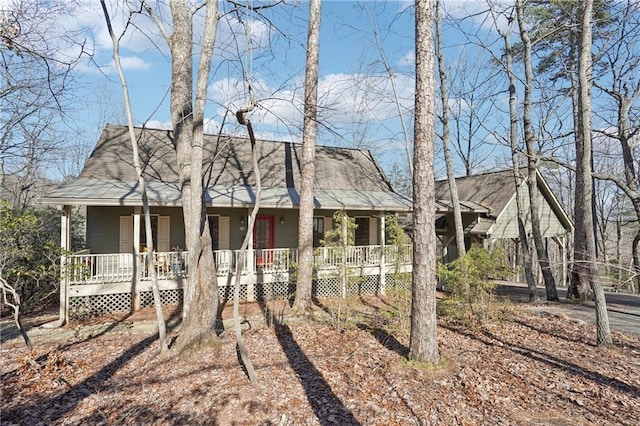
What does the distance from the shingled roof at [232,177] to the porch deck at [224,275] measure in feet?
5.33

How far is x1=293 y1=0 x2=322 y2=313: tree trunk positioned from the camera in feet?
31.7

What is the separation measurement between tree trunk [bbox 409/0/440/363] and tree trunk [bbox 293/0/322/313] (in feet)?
14.0

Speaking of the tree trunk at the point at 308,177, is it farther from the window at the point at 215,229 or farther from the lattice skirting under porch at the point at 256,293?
the window at the point at 215,229

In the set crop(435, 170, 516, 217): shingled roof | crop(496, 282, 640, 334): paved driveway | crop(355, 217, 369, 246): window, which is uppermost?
crop(435, 170, 516, 217): shingled roof

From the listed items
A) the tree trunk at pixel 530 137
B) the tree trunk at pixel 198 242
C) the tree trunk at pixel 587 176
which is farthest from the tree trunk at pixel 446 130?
the tree trunk at pixel 198 242

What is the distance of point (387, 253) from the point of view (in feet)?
42.7

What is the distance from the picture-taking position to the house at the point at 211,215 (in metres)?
9.53

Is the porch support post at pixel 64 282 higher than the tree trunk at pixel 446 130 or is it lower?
lower

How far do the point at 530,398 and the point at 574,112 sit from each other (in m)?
14.6

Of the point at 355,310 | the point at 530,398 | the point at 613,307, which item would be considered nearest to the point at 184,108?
the point at 355,310

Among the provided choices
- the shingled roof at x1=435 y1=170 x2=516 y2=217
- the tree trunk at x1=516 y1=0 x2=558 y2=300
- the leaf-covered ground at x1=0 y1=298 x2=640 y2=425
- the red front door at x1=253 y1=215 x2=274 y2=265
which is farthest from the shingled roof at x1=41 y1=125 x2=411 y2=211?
the shingled roof at x1=435 y1=170 x2=516 y2=217

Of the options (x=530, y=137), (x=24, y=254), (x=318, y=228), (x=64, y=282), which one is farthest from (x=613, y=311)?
(x=24, y=254)

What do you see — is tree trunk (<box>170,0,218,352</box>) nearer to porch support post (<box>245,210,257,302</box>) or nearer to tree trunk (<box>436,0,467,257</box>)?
porch support post (<box>245,210,257,302</box>)

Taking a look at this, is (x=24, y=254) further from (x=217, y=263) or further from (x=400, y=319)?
(x=400, y=319)
